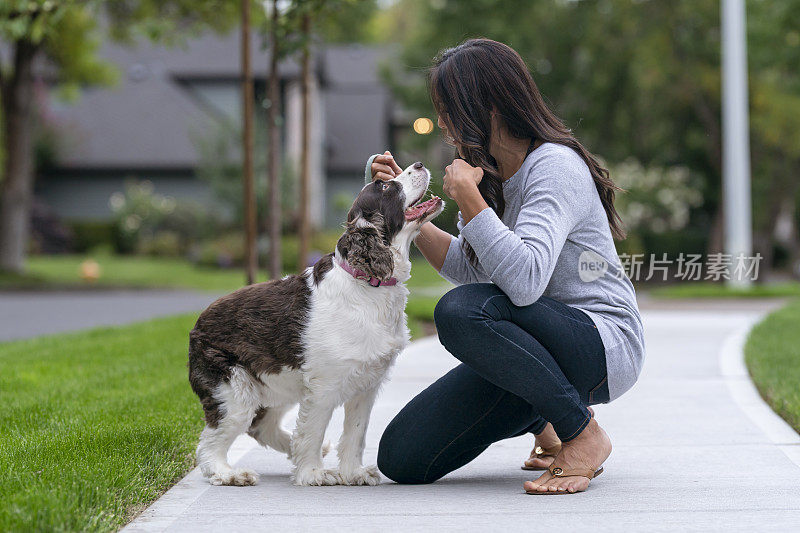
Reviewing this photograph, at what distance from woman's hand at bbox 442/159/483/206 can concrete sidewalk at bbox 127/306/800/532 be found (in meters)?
1.24

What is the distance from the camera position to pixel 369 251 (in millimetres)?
4242

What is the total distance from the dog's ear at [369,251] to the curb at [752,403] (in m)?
2.14

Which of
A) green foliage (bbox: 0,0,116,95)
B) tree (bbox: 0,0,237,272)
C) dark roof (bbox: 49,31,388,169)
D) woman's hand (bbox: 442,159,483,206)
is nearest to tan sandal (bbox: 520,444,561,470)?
woman's hand (bbox: 442,159,483,206)

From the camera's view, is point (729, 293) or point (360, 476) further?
point (729, 293)

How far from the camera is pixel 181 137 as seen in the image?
34844 mm

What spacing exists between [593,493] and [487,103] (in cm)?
168

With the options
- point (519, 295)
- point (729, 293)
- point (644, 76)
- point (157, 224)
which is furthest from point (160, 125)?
point (519, 295)

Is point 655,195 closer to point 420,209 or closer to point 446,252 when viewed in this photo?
point 446,252

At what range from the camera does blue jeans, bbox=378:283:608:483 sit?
13.3 feet

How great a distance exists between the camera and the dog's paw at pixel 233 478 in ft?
14.4

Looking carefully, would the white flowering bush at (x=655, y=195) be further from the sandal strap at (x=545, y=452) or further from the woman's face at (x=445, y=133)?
the woman's face at (x=445, y=133)

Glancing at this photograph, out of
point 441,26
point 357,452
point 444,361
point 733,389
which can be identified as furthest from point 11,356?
point 441,26

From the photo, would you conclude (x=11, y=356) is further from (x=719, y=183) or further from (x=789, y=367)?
(x=719, y=183)

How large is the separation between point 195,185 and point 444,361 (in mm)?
27803
